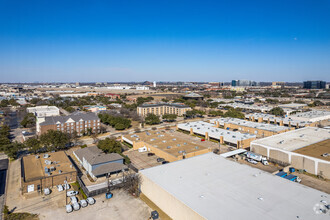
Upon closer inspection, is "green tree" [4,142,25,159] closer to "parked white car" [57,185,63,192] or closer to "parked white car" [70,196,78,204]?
"parked white car" [57,185,63,192]

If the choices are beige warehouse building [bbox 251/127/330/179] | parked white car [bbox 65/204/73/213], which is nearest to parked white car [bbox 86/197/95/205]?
parked white car [bbox 65/204/73/213]

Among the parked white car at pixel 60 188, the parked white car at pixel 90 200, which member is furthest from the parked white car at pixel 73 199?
the parked white car at pixel 60 188

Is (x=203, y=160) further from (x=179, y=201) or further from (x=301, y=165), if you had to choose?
(x=301, y=165)

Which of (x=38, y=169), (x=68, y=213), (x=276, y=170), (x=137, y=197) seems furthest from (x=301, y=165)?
(x=38, y=169)

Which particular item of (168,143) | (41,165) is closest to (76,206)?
(41,165)

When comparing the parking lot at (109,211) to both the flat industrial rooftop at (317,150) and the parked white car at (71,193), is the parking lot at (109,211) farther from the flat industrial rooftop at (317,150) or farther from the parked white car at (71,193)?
the flat industrial rooftop at (317,150)

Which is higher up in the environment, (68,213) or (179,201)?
(179,201)

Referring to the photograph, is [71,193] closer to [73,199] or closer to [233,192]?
[73,199]
